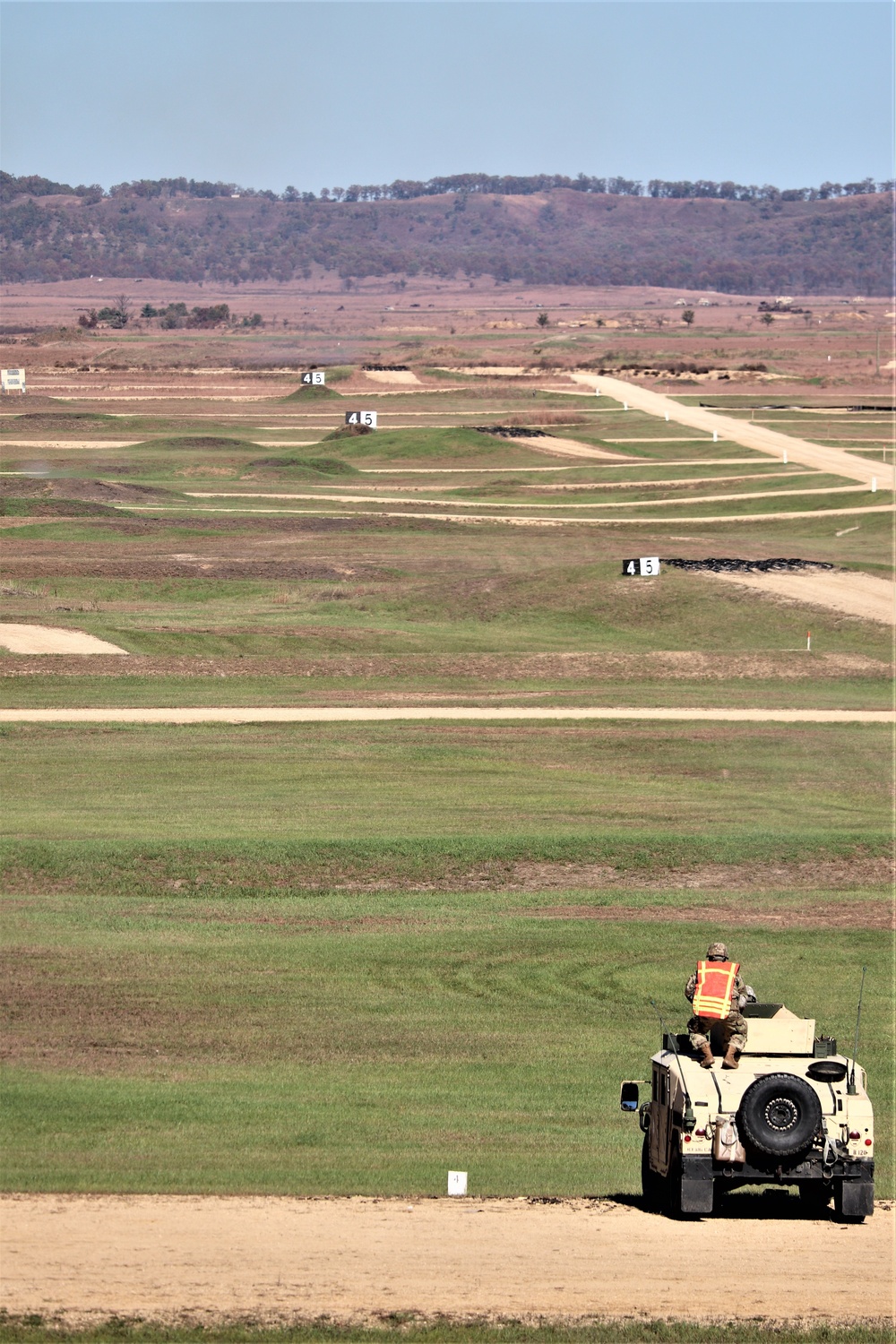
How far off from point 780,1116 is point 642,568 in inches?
1607

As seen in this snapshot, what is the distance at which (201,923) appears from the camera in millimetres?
23328

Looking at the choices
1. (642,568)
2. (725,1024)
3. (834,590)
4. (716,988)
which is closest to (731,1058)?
(725,1024)

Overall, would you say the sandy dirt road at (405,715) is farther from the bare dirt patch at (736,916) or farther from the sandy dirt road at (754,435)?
the sandy dirt road at (754,435)

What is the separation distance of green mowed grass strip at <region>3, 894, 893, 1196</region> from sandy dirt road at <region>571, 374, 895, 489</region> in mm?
59103

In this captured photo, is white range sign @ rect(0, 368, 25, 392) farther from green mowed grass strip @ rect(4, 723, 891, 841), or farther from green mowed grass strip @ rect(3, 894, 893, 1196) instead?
green mowed grass strip @ rect(3, 894, 893, 1196)

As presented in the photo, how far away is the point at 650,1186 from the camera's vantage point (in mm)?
14344

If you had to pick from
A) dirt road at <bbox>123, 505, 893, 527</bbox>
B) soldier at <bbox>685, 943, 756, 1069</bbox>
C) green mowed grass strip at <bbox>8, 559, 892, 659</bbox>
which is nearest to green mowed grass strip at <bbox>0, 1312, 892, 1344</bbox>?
soldier at <bbox>685, 943, 756, 1069</bbox>

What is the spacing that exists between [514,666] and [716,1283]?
3084cm

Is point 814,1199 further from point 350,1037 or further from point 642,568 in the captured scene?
point 642,568

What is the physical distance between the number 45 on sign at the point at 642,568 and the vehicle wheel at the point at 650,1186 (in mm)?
39106

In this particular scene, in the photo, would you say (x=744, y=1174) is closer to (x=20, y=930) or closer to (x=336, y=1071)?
(x=336, y=1071)

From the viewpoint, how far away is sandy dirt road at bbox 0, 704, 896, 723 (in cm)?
3604

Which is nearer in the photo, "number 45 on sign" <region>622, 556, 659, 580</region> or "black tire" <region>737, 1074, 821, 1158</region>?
"black tire" <region>737, 1074, 821, 1158</region>

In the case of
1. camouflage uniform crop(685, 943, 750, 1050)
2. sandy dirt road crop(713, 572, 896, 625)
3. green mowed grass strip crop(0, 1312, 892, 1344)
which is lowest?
green mowed grass strip crop(0, 1312, 892, 1344)
